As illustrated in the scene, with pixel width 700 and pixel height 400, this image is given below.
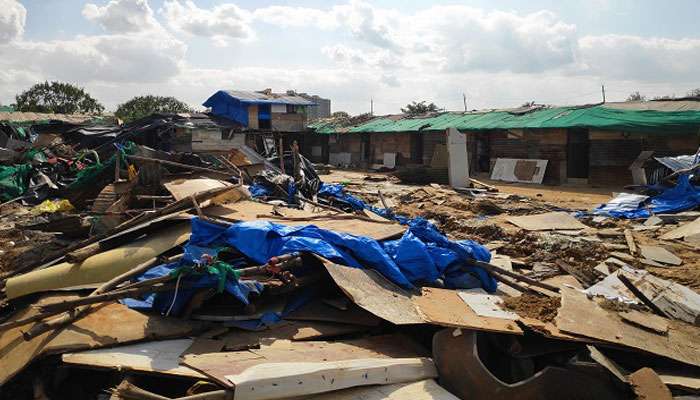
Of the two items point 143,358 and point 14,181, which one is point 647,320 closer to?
point 143,358

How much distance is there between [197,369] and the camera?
3.14m

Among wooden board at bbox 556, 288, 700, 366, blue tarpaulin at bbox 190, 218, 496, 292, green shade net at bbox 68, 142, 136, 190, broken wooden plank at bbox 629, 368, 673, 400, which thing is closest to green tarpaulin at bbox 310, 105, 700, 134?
wooden board at bbox 556, 288, 700, 366

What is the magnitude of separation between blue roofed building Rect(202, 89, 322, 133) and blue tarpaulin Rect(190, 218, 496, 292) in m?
24.4

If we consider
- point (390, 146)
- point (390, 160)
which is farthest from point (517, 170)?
point (390, 146)

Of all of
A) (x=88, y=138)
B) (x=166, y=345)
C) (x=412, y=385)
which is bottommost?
(x=412, y=385)

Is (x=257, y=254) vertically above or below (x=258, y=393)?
above

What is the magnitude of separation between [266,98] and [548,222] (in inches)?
930

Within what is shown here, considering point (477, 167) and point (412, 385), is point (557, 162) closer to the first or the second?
point (477, 167)

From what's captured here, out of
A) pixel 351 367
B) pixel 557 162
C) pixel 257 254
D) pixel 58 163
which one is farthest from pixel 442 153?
pixel 351 367

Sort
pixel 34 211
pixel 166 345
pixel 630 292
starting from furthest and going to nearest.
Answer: pixel 34 211, pixel 630 292, pixel 166 345

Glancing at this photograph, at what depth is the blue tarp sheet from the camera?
10016 millimetres

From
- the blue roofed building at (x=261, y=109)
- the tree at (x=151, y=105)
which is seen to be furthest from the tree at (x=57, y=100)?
the blue roofed building at (x=261, y=109)

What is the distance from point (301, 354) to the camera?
3.47m

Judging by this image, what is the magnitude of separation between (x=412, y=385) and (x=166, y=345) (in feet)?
5.93
